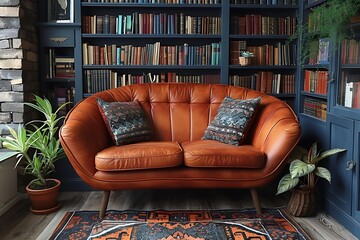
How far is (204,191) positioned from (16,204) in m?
1.62

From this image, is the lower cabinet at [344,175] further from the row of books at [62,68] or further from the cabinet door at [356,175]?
the row of books at [62,68]

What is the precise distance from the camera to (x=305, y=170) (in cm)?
270

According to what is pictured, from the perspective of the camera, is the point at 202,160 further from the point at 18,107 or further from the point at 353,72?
the point at 18,107

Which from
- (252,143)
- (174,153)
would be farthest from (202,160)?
(252,143)

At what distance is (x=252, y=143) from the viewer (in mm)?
3197

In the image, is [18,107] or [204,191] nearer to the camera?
[18,107]

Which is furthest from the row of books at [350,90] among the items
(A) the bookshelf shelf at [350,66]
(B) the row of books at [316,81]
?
(B) the row of books at [316,81]

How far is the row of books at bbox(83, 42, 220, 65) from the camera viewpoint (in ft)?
12.3

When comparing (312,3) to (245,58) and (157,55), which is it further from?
(157,55)

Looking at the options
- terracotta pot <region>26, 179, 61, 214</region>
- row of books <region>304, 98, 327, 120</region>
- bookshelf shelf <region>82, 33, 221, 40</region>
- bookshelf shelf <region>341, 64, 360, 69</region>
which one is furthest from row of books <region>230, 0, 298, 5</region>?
terracotta pot <region>26, 179, 61, 214</region>

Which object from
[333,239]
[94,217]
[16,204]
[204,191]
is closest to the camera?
[333,239]

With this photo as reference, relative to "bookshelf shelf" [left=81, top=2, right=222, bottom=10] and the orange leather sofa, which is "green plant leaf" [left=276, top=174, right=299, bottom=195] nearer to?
the orange leather sofa

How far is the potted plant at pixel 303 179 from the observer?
2.73 m

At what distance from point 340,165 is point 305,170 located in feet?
1.03
